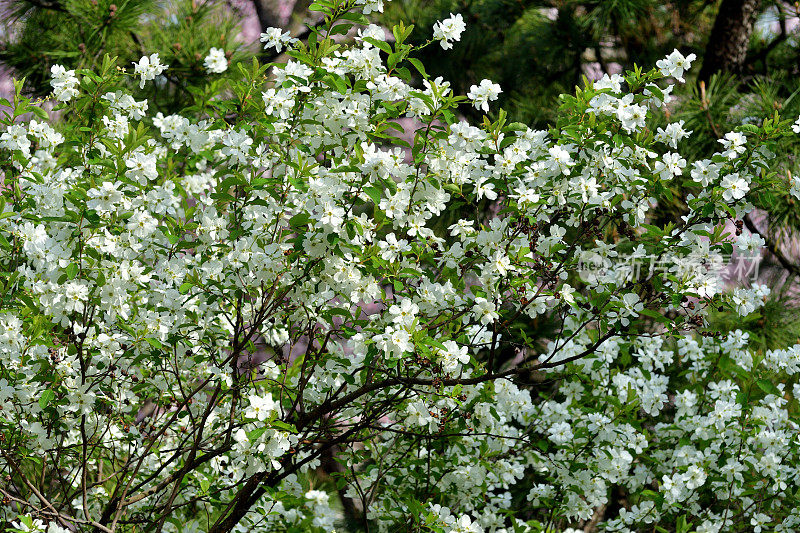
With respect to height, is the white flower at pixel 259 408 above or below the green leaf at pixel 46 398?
below

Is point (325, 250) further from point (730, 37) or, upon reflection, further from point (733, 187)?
point (730, 37)

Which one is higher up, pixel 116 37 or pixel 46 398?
pixel 116 37

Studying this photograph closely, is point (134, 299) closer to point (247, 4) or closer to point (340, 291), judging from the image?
point (340, 291)

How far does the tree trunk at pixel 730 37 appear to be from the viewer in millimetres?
3689

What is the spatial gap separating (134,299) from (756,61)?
3263mm

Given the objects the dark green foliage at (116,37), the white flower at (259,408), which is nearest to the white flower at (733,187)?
the white flower at (259,408)

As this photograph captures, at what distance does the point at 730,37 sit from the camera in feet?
12.3

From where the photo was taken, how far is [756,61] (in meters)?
4.02

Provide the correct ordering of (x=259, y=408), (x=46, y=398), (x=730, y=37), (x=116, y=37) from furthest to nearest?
(x=730, y=37) → (x=116, y=37) → (x=46, y=398) → (x=259, y=408)

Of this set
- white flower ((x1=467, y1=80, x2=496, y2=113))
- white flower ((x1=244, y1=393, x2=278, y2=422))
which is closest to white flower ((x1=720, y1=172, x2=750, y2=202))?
white flower ((x1=467, y1=80, x2=496, y2=113))

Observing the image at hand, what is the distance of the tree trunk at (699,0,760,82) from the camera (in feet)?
12.1

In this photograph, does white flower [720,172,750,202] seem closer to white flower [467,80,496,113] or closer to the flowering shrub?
the flowering shrub

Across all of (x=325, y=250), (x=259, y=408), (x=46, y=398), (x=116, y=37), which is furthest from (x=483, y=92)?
(x=116, y=37)

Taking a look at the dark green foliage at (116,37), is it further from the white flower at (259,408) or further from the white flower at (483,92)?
the white flower at (259,408)
